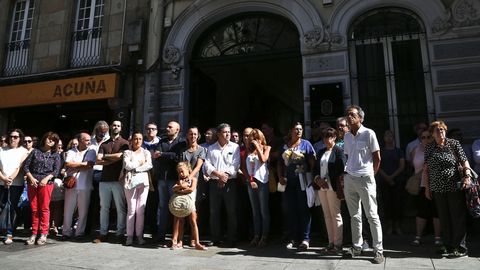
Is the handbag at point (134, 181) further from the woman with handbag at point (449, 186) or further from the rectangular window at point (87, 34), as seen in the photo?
the rectangular window at point (87, 34)

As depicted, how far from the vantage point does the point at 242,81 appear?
1356cm

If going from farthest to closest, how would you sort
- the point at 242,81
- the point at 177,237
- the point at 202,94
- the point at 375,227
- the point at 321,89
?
the point at 242,81 → the point at 202,94 → the point at 321,89 → the point at 177,237 → the point at 375,227

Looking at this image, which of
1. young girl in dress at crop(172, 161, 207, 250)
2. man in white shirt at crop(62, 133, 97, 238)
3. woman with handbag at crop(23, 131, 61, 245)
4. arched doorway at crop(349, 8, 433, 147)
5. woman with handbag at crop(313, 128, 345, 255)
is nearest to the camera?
woman with handbag at crop(313, 128, 345, 255)

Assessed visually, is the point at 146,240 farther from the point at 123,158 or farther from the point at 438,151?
the point at 438,151

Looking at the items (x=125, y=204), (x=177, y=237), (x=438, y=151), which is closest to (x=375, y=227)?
(x=438, y=151)

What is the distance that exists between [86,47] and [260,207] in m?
8.16

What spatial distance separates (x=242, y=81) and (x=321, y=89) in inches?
230

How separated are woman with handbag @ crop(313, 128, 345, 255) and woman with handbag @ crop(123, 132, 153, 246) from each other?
285 cm

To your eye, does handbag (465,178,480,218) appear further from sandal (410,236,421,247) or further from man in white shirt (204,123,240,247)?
man in white shirt (204,123,240,247)

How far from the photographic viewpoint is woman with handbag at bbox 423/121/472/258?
4660 mm

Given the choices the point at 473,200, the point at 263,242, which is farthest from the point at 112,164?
the point at 473,200

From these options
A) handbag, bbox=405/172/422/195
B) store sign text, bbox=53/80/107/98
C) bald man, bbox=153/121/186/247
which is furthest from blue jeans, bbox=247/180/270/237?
store sign text, bbox=53/80/107/98

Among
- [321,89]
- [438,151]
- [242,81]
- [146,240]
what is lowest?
[146,240]

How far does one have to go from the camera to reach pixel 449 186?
15.6 ft
